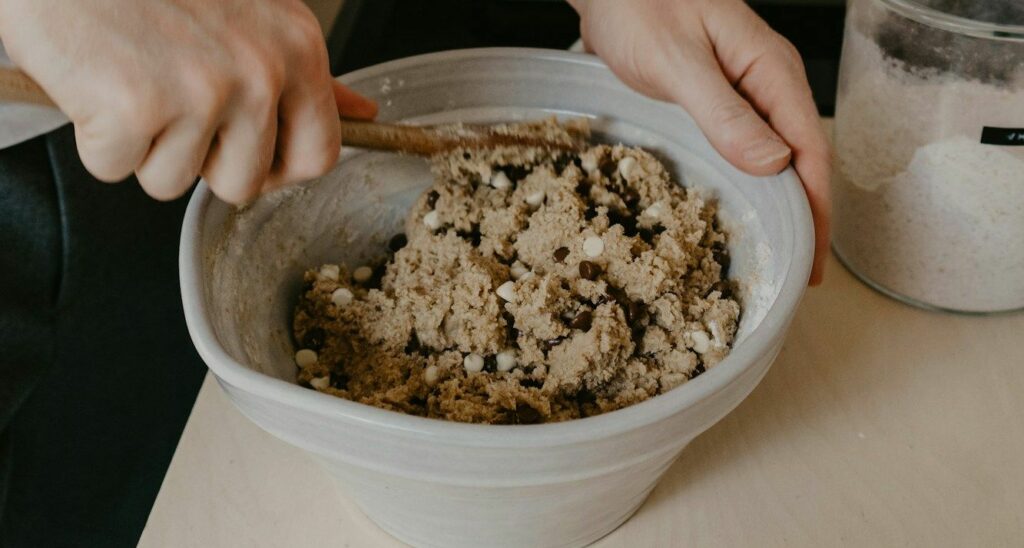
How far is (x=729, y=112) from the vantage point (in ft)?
2.57

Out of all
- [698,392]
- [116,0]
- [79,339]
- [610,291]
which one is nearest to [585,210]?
[610,291]

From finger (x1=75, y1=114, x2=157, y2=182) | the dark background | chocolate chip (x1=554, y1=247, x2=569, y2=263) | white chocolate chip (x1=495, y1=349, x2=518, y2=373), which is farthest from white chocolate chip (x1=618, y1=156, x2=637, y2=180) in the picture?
the dark background

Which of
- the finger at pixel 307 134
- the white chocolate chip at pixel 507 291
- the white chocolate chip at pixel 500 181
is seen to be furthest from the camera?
the white chocolate chip at pixel 500 181

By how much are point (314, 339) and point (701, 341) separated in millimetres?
350

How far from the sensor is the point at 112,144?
598 mm

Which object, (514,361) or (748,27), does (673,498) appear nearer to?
(514,361)

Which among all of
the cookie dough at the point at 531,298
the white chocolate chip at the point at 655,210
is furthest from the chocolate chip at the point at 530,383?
the white chocolate chip at the point at 655,210

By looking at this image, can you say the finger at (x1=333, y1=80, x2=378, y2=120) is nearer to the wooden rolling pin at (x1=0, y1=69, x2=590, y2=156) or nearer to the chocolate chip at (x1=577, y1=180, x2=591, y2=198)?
the wooden rolling pin at (x1=0, y1=69, x2=590, y2=156)

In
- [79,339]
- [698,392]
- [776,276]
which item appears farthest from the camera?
[79,339]

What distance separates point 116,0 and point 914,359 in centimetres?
80

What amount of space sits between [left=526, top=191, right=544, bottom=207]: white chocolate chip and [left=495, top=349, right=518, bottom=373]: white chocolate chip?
17 cm

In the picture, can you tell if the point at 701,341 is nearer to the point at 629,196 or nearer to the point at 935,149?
the point at 629,196

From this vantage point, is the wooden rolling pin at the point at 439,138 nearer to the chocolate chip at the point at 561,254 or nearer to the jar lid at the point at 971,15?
the chocolate chip at the point at 561,254

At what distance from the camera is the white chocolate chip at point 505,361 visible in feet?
2.50
